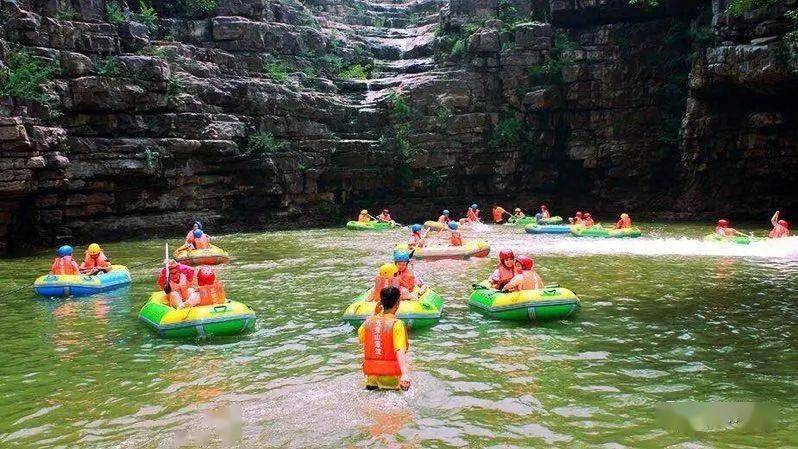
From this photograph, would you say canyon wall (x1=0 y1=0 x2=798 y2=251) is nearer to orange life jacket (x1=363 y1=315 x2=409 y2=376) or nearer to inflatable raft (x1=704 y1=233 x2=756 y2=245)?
inflatable raft (x1=704 y1=233 x2=756 y2=245)

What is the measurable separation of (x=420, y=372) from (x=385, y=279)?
1628 mm

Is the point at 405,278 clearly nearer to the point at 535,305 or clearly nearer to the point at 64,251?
the point at 535,305

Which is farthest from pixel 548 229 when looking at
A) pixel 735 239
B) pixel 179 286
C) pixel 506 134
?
pixel 179 286

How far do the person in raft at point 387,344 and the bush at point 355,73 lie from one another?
90.3 feet

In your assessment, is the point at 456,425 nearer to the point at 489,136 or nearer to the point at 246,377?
the point at 246,377

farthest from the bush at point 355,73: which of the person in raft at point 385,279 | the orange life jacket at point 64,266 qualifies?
the person in raft at point 385,279

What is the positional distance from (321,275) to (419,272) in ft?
7.68

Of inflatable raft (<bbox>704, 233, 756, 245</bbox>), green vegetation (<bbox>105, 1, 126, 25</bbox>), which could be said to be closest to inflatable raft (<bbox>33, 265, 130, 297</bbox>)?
green vegetation (<bbox>105, 1, 126, 25</bbox>)

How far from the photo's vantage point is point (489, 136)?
99.6ft

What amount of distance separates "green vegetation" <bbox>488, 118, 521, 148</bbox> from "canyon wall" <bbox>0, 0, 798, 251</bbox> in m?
0.09

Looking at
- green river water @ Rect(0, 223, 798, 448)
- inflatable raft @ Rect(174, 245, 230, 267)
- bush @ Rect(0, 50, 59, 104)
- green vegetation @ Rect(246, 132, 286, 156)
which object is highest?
bush @ Rect(0, 50, 59, 104)

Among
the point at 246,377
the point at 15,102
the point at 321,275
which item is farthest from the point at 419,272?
the point at 15,102

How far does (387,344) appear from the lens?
18.5 ft

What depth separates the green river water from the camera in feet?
17.3
